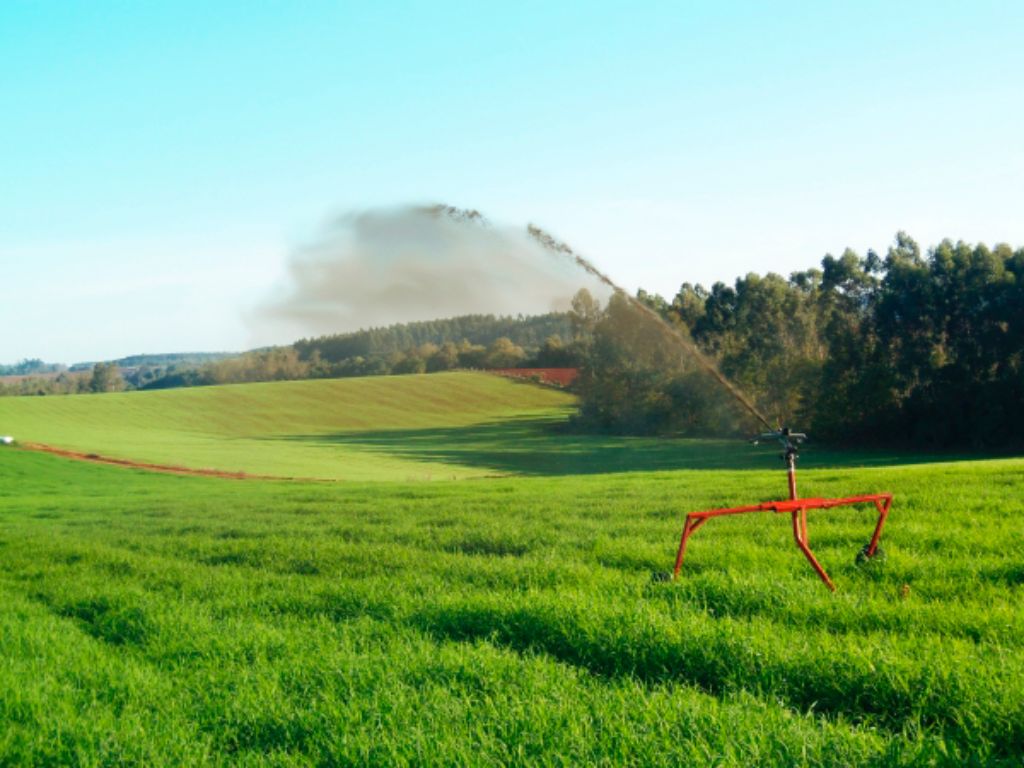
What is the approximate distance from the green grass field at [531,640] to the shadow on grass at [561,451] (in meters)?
32.8

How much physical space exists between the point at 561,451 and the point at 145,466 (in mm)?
27732

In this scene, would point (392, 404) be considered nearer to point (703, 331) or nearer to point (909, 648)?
point (703, 331)

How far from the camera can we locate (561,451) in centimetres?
6269

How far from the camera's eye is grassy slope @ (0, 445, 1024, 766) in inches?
178

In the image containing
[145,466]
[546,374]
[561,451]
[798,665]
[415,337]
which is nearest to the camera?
[798,665]

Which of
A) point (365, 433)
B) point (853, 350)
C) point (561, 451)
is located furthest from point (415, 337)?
point (853, 350)

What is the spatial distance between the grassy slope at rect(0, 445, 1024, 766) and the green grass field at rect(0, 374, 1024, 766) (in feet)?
0.08

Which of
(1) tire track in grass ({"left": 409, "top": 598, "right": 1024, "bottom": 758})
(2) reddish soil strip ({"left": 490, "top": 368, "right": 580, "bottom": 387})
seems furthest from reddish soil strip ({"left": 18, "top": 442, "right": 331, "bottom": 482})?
(2) reddish soil strip ({"left": 490, "top": 368, "right": 580, "bottom": 387})

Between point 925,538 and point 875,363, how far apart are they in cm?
4737

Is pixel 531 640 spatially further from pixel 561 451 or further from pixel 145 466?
pixel 561 451

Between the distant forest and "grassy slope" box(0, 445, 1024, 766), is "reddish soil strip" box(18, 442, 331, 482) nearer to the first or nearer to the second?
the distant forest

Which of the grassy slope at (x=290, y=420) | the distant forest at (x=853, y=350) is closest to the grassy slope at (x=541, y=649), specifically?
the distant forest at (x=853, y=350)

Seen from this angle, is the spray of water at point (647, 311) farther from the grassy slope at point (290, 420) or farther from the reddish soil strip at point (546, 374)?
the reddish soil strip at point (546, 374)

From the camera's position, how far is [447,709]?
5105 millimetres
